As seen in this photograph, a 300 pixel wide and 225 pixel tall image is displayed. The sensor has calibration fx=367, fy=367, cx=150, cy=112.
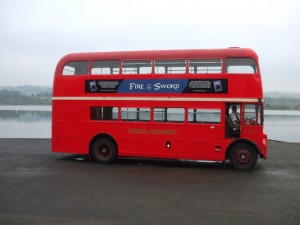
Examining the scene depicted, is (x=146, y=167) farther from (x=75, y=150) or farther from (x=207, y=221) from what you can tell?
(x=207, y=221)

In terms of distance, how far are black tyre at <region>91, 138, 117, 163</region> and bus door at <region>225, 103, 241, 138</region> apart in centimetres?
385

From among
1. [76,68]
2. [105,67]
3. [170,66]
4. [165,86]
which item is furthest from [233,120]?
[76,68]

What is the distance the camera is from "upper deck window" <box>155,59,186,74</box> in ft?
38.7

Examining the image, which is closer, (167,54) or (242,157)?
(242,157)

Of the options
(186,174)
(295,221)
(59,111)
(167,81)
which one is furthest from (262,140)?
(59,111)

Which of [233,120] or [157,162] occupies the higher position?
[233,120]

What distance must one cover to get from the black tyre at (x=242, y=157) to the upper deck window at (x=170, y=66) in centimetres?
296

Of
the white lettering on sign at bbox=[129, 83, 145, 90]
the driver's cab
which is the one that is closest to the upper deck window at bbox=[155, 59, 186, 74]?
A: the white lettering on sign at bbox=[129, 83, 145, 90]

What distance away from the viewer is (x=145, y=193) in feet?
26.4

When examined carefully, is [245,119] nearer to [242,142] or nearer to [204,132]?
[242,142]

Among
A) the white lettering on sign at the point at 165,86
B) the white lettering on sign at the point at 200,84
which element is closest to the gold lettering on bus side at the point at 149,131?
the white lettering on sign at the point at 165,86

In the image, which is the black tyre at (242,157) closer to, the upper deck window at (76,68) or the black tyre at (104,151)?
the black tyre at (104,151)

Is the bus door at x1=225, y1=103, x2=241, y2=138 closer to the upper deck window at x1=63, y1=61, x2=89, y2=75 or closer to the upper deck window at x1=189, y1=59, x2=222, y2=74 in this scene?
the upper deck window at x1=189, y1=59, x2=222, y2=74

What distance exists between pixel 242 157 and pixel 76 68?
633 cm
